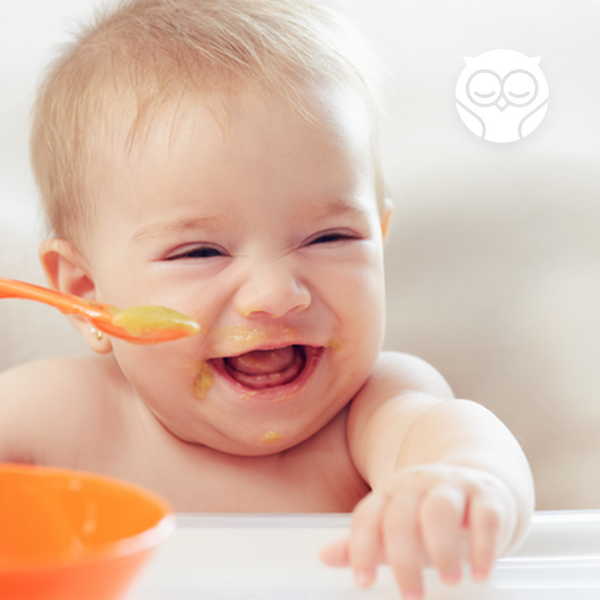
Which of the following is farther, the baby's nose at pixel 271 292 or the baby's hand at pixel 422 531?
the baby's nose at pixel 271 292

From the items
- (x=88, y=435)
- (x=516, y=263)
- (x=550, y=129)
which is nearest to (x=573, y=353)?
(x=516, y=263)

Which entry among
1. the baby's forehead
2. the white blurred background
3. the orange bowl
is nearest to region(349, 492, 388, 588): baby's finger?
the orange bowl

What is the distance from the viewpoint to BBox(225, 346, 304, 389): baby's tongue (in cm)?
75

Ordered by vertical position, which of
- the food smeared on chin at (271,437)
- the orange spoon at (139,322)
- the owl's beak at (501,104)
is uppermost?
the owl's beak at (501,104)

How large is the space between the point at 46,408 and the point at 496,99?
696 mm

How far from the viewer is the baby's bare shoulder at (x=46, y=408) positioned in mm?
778

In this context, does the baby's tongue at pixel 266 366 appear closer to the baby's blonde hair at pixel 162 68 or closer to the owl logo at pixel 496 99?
the baby's blonde hair at pixel 162 68

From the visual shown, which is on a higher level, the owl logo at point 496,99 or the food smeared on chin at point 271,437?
the owl logo at point 496,99

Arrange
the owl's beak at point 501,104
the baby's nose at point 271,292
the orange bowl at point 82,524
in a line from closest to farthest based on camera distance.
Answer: the orange bowl at point 82,524 → the baby's nose at point 271,292 → the owl's beak at point 501,104

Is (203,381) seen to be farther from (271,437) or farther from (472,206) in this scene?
(472,206)

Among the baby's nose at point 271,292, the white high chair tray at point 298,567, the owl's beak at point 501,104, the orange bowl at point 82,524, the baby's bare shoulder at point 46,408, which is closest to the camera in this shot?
the orange bowl at point 82,524

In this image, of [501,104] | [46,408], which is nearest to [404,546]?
[46,408]

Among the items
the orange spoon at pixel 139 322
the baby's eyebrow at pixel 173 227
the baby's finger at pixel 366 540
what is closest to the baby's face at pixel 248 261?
the baby's eyebrow at pixel 173 227

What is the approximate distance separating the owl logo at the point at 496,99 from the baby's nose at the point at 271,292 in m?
0.52
